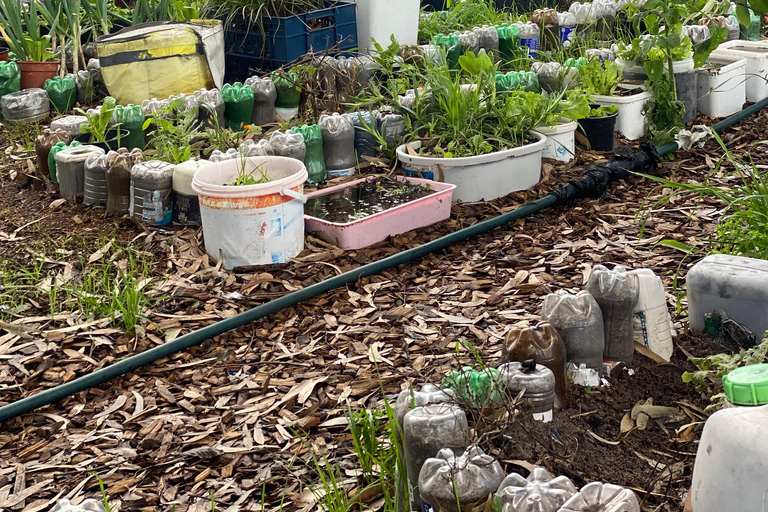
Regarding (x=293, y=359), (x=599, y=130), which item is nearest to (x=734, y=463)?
(x=293, y=359)

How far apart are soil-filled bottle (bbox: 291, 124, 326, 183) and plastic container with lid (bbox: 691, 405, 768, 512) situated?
9.62ft

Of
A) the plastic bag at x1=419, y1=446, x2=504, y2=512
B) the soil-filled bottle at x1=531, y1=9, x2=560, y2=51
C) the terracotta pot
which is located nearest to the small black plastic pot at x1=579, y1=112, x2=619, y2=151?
the soil-filled bottle at x1=531, y1=9, x2=560, y2=51

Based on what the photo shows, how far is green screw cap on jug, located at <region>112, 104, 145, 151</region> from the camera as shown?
4.61 m

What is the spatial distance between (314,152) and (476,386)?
2447mm

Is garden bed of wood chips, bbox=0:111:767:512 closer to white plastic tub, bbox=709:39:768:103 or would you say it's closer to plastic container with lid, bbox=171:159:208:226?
plastic container with lid, bbox=171:159:208:226

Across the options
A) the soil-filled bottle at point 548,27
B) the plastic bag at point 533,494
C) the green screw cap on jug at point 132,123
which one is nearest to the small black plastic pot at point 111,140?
the green screw cap on jug at point 132,123

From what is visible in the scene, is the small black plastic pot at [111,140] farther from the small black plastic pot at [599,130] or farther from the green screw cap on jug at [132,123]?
the small black plastic pot at [599,130]

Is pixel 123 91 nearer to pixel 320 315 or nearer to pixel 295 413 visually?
pixel 320 315

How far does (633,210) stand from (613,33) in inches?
121

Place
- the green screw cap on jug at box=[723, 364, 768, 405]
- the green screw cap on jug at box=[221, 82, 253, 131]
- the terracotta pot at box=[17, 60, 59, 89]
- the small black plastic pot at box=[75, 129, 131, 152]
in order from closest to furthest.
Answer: the green screw cap on jug at box=[723, 364, 768, 405] < the small black plastic pot at box=[75, 129, 131, 152] < the green screw cap on jug at box=[221, 82, 253, 131] < the terracotta pot at box=[17, 60, 59, 89]

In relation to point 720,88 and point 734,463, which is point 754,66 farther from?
point 734,463

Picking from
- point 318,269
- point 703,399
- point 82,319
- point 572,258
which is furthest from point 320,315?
point 703,399

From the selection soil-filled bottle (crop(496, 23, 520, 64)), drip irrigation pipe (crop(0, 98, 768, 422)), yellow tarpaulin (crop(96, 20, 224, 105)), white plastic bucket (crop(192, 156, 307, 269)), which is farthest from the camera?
soil-filled bottle (crop(496, 23, 520, 64))

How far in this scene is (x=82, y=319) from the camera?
3238 mm
